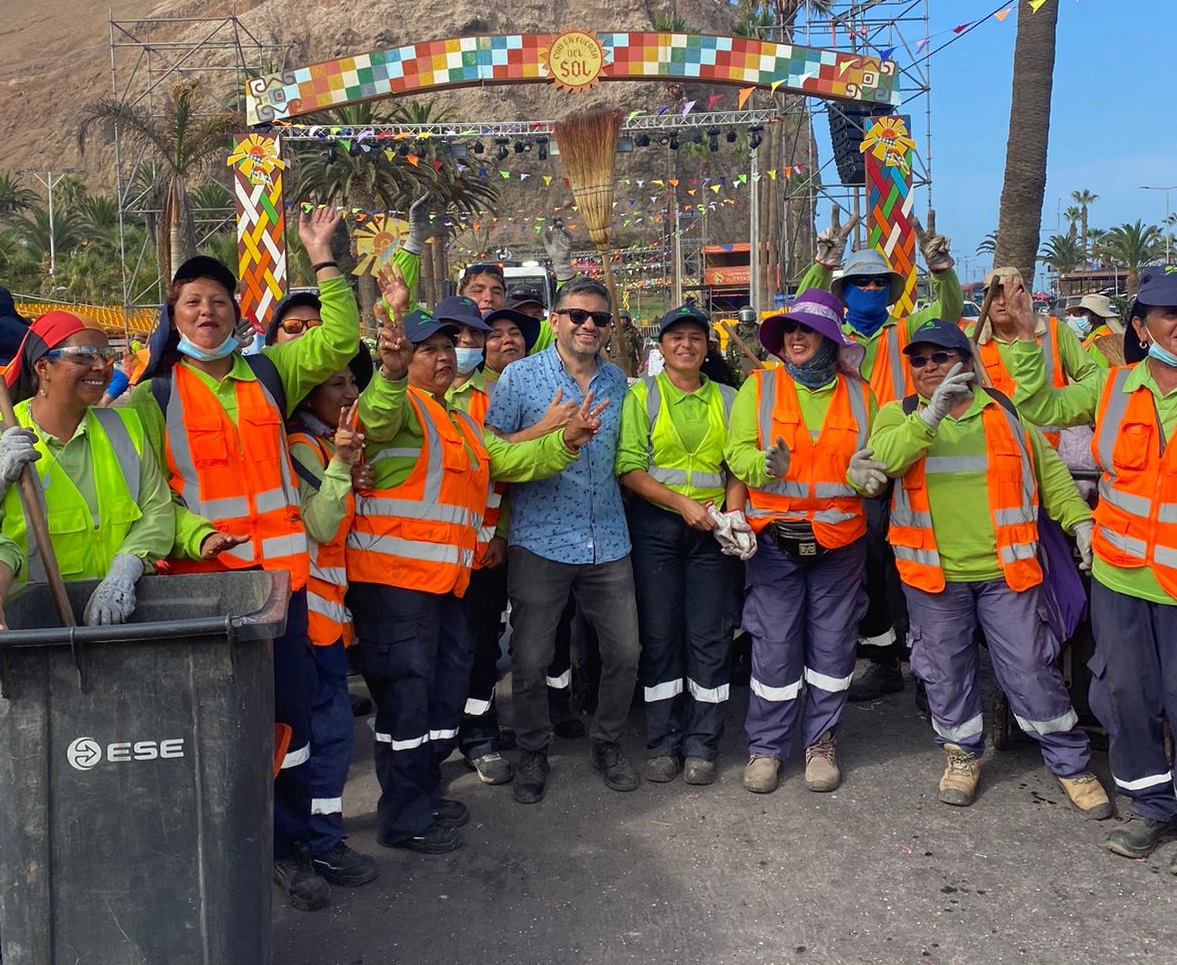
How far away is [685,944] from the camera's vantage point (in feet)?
11.0

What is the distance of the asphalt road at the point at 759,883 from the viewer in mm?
3322

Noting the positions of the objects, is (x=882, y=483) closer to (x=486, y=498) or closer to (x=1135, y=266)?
(x=486, y=498)

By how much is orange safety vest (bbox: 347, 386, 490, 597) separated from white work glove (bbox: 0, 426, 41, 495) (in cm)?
145

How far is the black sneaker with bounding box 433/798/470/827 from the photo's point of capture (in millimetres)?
4293

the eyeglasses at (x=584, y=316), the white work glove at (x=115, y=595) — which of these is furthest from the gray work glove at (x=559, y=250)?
the white work glove at (x=115, y=595)

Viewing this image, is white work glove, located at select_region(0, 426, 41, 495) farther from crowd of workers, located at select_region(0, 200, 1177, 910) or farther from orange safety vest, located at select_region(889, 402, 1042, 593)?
orange safety vest, located at select_region(889, 402, 1042, 593)

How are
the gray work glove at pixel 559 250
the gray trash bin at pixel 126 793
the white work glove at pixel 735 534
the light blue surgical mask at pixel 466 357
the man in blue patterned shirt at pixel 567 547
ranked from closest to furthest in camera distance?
the gray trash bin at pixel 126 793, the white work glove at pixel 735 534, the man in blue patterned shirt at pixel 567 547, the light blue surgical mask at pixel 466 357, the gray work glove at pixel 559 250

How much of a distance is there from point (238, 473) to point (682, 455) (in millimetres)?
1973

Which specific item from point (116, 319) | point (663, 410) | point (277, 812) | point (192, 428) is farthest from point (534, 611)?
point (116, 319)

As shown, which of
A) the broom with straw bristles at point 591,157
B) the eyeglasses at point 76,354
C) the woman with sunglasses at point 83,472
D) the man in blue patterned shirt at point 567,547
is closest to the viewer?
the woman with sunglasses at point 83,472

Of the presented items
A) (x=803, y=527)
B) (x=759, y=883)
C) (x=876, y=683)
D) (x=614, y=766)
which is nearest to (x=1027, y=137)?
(x=876, y=683)

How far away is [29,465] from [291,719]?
1342 millimetres

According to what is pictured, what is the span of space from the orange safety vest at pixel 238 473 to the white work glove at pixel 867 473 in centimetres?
218

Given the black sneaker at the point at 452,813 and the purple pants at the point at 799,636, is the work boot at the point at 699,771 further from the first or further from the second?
the black sneaker at the point at 452,813
